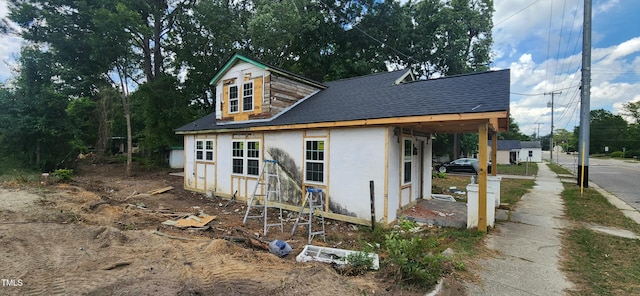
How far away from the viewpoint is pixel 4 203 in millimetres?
8234

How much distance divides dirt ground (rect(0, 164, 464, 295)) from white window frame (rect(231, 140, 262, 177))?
1.90 m

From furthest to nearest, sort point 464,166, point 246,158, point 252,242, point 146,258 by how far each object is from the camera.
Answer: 1. point 464,166
2. point 246,158
3. point 252,242
4. point 146,258

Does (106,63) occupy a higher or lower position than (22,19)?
lower

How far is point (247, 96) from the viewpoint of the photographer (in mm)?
10555

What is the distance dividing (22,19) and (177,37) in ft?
29.2

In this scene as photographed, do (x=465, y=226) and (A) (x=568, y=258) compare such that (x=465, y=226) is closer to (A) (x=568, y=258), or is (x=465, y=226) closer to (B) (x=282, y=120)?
(A) (x=568, y=258)

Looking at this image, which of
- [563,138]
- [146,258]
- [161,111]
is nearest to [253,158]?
[146,258]

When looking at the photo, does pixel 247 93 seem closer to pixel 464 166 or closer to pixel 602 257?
pixel 602 257

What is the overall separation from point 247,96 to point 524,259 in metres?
A: 9.54

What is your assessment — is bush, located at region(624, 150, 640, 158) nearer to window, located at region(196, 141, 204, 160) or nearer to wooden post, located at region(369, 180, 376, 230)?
wooden post, located at region(369, 180, 376, 230)

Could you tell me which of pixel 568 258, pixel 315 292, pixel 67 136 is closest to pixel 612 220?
pixel 568 258

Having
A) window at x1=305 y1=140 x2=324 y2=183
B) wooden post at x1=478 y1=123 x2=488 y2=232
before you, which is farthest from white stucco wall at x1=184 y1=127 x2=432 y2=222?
wooden post at x1=478 y1=123 x2=488 y2=232

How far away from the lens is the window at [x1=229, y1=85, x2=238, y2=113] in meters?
11.0

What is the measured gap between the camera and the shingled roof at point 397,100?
6.11 m
